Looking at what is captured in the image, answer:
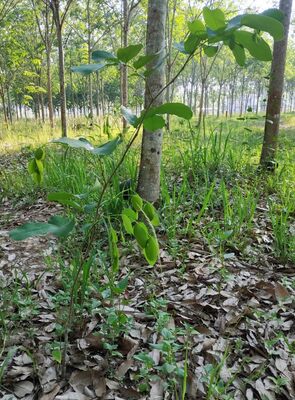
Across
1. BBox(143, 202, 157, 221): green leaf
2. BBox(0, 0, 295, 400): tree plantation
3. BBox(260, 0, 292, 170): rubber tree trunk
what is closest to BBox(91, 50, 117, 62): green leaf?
BBox(0, 0, 295, 400): tree plantation

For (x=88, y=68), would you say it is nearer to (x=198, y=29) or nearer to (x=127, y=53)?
(x=127, y=53)

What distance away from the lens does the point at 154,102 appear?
2.16 meters

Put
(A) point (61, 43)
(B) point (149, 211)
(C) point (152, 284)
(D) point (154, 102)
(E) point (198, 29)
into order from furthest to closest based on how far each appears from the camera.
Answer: (A) point (61, 43) → (D) point (154, 102) → (C) point (152, 284) → (B) point (149, 211) → (E) point (198, 29)

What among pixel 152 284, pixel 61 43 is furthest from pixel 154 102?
pixel 61 43

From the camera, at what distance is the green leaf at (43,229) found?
76 cm

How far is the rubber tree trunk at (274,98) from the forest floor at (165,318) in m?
1.15

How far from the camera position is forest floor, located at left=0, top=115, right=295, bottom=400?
3.84 feet

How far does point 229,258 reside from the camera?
2023 mm

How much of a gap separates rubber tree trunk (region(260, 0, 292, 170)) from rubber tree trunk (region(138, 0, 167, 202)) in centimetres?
150

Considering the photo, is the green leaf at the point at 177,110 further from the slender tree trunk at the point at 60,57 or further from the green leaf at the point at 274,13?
the slender tree trunk at the point at 60,57

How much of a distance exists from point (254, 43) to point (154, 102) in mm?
1527

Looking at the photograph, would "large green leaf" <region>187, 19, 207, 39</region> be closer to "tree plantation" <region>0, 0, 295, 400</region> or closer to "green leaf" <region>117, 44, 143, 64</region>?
"tree plantation" <region>0, 0, 295, 400</region>

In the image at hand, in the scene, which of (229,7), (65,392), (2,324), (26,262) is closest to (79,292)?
(2,324)

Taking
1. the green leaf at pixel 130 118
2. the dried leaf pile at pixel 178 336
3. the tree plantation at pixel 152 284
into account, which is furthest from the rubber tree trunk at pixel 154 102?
the green leaf at pixel 130 118
